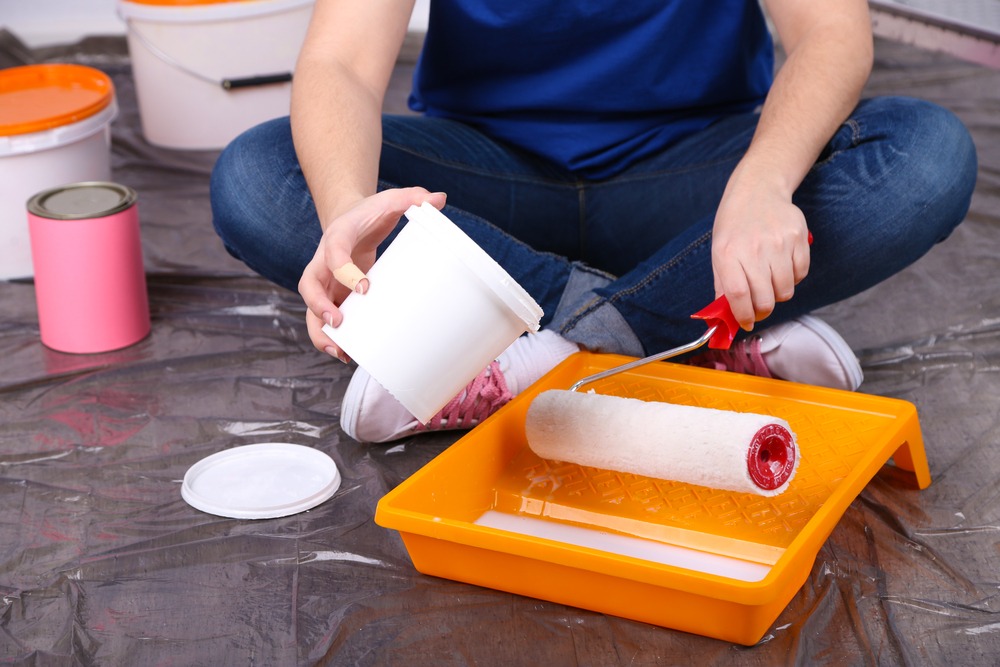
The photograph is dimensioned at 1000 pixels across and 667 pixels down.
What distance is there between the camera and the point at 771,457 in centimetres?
84

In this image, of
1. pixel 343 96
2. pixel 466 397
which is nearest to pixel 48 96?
pixel 343 96

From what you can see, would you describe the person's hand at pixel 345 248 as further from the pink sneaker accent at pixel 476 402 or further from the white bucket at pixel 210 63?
the white bucket at pixel 210 63

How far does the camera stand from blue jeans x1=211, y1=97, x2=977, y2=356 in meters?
1.03

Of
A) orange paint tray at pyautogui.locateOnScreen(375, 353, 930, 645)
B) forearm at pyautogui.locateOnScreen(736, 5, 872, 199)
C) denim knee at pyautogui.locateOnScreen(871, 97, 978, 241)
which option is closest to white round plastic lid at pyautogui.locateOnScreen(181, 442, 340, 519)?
orange paint tray at pyautogui.locateOnScreen(375, 353, 930, 645)

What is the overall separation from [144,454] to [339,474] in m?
0.21

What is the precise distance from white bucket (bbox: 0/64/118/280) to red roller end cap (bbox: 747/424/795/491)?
1.10 meters

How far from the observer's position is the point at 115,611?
816 millimetres

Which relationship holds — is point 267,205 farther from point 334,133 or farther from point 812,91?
point 812,91

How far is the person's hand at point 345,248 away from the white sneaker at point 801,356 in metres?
0.46

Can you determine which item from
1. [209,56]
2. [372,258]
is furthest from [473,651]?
[209,56]

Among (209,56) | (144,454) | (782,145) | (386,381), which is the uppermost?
(782,145)

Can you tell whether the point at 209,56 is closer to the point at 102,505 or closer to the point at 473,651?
the point at 102,505

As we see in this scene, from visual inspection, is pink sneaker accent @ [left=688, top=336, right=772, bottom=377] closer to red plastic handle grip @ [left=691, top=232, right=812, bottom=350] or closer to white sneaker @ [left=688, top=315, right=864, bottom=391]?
white sneaker @ [left=688, top=315, right=864, bottom=391]

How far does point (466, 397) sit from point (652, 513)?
0.23 meters
